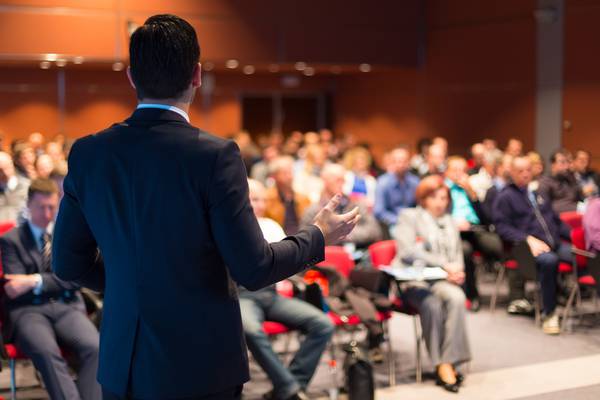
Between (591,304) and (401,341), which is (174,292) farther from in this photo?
(591,304)

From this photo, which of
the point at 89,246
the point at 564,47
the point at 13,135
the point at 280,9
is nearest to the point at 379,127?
the point at 280,9

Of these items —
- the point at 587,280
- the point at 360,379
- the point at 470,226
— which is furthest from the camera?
the point at 470,226

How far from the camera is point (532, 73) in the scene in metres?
13.7

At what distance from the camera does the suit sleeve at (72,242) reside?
76.8 inches

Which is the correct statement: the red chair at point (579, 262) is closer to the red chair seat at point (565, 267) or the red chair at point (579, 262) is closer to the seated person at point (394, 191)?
the red chair seat at point (565, 267)

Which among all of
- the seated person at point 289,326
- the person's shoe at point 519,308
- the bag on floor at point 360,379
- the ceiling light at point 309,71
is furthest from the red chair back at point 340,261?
the ceiling light at point 309,71

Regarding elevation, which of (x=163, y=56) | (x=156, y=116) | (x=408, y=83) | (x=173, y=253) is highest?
(x=408, y=83)

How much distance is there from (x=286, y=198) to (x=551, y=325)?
2.60 m

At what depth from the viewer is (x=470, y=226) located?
8.45 m

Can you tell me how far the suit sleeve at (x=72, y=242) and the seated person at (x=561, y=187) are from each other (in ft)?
25.6

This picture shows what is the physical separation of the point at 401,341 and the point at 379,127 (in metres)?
11.2

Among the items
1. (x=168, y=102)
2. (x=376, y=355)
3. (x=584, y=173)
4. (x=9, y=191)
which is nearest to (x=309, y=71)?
(x=584, y=173)

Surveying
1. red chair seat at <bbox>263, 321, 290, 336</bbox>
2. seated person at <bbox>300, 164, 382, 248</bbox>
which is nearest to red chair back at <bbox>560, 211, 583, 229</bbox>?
seated person at <bbox>300, 164, 382, 248</bbox>

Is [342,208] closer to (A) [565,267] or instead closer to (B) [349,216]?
(A) [565,267]
